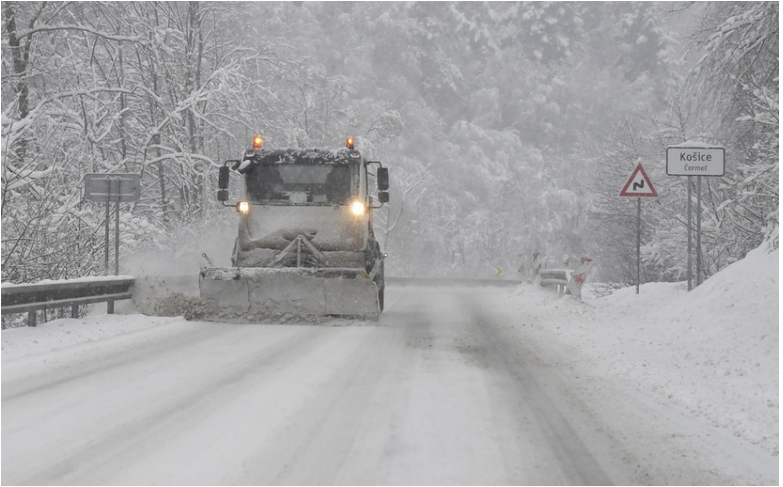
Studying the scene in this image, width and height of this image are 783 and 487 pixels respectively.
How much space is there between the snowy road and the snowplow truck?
278 centimetres

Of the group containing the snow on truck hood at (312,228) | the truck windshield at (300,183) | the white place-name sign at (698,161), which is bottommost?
the snow on truck hood at (312,228)

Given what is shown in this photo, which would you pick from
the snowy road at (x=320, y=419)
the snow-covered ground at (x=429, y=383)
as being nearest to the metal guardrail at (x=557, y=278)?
the snow-covered ground at (x=429, y=383)

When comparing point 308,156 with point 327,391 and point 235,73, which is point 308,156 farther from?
point 235,73

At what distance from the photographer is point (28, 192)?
1470 cm

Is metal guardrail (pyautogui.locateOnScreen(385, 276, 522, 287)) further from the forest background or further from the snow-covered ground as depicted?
the snow-covered ground

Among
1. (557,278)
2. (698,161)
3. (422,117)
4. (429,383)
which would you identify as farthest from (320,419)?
(422,117)

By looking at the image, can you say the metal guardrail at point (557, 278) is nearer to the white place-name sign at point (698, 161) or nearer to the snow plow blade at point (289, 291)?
the white place-name sign at point (698, 161)

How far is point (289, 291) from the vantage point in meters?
12.2

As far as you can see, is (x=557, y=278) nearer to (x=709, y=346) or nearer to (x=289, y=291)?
(x=289, y=291)

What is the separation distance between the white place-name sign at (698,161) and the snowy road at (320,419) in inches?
202

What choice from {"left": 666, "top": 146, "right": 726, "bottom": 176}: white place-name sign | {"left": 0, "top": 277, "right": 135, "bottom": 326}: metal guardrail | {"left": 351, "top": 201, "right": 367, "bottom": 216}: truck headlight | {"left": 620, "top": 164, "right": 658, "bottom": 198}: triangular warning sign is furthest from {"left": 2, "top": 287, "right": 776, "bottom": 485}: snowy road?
{"left": 620, "top": 164, "right": 658, "bottom": 198}: triangular warning sign

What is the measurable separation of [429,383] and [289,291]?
551cm

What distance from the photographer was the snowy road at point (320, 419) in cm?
437

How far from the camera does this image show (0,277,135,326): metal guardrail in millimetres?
9695
